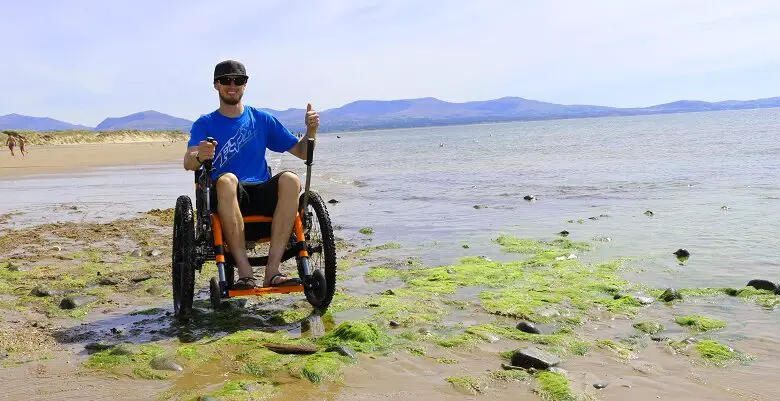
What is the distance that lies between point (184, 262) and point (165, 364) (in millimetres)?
1126

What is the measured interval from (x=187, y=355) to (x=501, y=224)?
6.76m

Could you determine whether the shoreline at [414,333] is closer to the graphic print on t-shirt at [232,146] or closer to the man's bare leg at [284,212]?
the man's bare leg at [284,212]

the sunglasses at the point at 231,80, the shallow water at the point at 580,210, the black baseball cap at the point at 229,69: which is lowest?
the shallow water at the point at 580,210

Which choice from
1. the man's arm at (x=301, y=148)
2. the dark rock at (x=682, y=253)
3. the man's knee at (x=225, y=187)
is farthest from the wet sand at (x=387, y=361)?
the dark rock at (x=682, y=253)

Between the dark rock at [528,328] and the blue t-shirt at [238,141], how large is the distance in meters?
2.31

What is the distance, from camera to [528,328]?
448cm

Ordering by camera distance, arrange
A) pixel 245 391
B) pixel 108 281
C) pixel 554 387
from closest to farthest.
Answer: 1. pixel 245 391
2. pixel 554 387
3. pixel 108 281

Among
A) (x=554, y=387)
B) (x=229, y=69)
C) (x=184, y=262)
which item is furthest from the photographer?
(x=229, y=69)

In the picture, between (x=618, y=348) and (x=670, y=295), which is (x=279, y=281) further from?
(x=670, y=295)

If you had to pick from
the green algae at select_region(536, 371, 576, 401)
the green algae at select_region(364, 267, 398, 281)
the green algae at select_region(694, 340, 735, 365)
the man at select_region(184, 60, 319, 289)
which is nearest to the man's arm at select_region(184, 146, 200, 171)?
the man at select_region(184, 60, 319, 289)

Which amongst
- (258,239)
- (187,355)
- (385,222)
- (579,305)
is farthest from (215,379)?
(385,222)

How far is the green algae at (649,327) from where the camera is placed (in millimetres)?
4480

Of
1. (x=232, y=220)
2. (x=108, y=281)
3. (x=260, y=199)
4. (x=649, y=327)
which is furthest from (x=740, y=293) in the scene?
(x=108, y=281)

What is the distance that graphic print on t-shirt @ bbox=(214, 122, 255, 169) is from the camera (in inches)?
201
